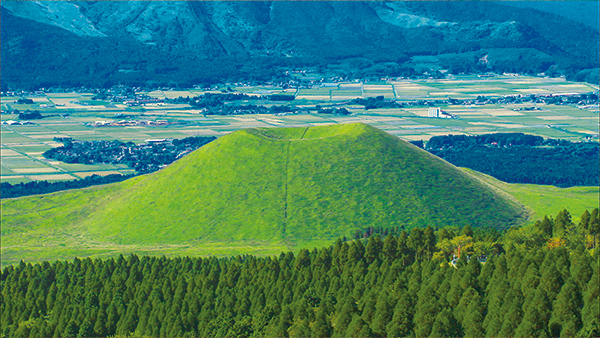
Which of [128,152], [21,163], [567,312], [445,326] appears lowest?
[21,163]

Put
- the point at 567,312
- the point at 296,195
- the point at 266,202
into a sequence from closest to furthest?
the point at 567,312 < the point at 266,202 < the point at 296,195

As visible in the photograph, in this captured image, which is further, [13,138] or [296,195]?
[13,138]

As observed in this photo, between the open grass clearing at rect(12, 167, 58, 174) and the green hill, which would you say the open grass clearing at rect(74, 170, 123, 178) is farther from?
the green hill

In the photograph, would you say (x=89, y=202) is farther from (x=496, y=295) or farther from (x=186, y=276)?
(x=496, y=295)

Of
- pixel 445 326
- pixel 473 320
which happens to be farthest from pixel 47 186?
→ pixel 473 320

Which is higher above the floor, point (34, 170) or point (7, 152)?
point (7, 152)

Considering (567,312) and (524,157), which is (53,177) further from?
(567,312)

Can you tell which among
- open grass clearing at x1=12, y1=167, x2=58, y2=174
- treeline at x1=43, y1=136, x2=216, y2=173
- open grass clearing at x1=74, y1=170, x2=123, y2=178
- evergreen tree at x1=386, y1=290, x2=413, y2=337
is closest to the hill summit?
open grass clearing at x1=74, y1=170, x2=123, y2=178

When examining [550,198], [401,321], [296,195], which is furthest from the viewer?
[550,198]

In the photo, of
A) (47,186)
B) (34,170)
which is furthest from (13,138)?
(47,186)
